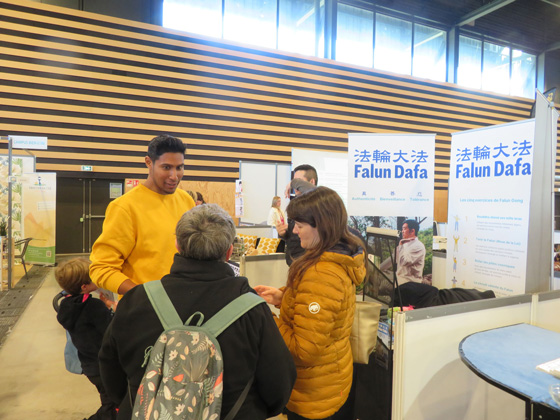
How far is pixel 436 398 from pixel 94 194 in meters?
7.96

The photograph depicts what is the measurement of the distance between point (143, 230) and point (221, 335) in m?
0.82

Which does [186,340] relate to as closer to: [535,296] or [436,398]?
[436,398]

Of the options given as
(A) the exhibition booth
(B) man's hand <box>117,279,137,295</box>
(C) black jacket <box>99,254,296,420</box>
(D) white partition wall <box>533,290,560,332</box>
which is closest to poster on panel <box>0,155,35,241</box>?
(A) the exhibition booth

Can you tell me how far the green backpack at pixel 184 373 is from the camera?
95 cm

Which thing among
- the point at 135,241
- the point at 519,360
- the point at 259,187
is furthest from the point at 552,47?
the point at 135,241

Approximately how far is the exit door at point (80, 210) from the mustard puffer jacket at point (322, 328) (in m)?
7.74

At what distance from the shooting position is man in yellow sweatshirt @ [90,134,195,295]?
5.15 ft

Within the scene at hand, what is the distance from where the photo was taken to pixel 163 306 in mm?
1012

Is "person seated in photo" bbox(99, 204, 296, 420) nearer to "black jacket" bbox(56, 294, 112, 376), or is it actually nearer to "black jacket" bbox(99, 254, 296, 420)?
"black jacket" bbox(99, 254, 296, 420)

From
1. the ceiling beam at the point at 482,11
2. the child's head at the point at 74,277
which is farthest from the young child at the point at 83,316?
the ceiling beam at the point at 482,11

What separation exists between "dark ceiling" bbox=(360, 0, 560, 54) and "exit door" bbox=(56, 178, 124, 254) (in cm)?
808

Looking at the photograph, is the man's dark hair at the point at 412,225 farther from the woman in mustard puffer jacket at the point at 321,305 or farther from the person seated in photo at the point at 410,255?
the woman in mustard puffer jacket at the point at 321,305

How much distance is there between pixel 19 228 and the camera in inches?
270

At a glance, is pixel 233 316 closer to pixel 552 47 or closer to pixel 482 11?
pixel 482 11
